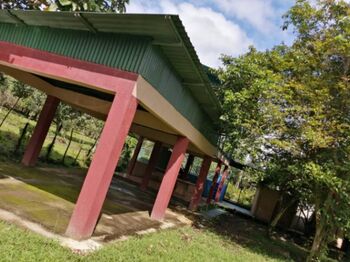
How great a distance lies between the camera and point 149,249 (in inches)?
314

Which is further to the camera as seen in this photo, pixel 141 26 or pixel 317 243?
pixel 317 243

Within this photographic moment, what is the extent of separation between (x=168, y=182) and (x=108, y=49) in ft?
20.0

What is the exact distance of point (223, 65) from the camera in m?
15.2

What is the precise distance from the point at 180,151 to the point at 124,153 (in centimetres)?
1622

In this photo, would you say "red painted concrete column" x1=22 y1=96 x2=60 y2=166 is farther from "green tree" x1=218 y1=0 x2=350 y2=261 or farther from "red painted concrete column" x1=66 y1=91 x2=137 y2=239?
"red painted concrete column" x1=66 y1=91 x2=137 y2=239

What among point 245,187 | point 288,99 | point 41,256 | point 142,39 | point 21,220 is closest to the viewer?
point 41,256

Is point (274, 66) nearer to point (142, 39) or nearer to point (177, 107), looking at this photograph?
point (177, 107)

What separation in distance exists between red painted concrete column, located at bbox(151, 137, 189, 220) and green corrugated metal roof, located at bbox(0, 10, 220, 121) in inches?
134

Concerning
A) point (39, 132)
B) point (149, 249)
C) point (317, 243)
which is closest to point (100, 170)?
point (149, 249)

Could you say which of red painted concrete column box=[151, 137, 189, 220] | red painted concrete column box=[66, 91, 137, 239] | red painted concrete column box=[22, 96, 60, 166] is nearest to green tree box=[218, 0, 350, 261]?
red painted concrete column box=[151, 137, 189, 220]

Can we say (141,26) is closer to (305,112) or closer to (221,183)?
(305,112)

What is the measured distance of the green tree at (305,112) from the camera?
11.8 m

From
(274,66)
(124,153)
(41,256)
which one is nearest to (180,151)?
(274,66)

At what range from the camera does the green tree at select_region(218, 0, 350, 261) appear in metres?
11.8
